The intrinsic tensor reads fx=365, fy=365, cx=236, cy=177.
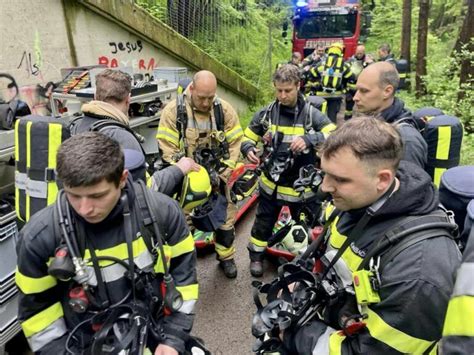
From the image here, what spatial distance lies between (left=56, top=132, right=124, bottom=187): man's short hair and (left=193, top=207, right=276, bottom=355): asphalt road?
6.67 ft

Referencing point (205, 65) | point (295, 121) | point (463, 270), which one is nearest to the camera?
point (463, 270)

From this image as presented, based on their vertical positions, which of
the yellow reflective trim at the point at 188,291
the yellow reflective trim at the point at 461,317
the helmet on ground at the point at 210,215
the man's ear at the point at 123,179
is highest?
the man's ear at the point at 123,179

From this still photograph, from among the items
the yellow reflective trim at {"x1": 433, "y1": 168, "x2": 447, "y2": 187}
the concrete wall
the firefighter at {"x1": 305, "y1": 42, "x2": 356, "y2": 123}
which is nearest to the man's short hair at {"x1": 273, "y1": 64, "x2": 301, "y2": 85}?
the yellow reflective trim at {"x1": 433, "y1": 168, "x2": 447, "y2": 187}

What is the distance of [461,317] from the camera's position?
99 centimetres

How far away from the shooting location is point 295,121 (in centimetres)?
366

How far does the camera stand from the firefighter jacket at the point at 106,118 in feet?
8.51

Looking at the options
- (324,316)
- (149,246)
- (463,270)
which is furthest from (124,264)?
(463,270)

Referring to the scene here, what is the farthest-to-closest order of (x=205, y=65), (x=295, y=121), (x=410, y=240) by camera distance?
(x=205, y=65) < (x=295, y=121) < (x=410, y=240)

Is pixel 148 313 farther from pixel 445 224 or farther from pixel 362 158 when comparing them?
pixel 445 224

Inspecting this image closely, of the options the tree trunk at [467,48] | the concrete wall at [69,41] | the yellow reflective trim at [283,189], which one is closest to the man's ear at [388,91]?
the yellow reflective trim at [283,189]

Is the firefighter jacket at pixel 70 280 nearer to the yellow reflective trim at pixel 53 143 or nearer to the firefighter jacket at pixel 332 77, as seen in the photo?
the yellow reflective trim at pixel 53 143

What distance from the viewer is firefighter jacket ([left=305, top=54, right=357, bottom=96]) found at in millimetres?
8430

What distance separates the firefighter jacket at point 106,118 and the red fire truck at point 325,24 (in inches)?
419

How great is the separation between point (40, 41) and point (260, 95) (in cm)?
683
